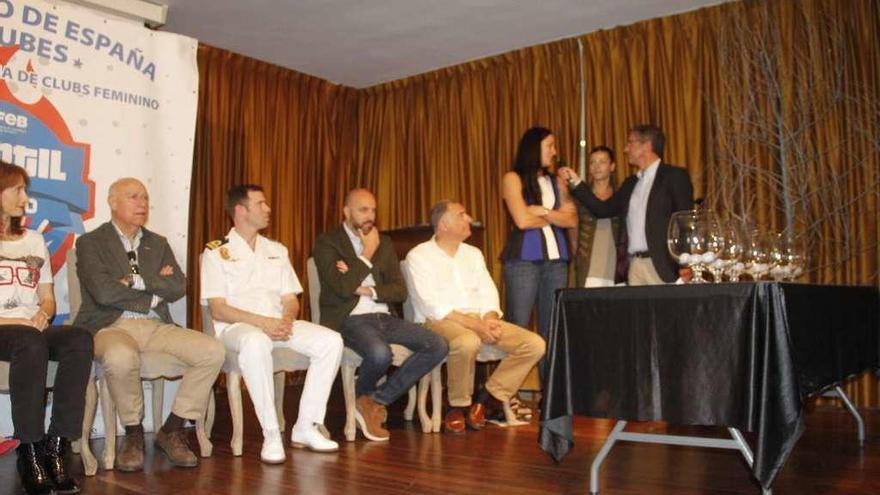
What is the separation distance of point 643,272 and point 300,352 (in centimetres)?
171

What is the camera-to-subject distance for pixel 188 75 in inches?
175

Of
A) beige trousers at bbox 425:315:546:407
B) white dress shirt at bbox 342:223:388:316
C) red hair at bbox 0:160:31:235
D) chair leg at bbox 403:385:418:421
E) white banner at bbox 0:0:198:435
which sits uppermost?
white banner at bbox 0:0:198:435

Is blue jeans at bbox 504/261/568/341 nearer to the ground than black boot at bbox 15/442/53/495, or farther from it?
farther from it

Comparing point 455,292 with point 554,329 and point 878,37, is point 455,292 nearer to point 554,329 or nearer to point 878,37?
point 554,329

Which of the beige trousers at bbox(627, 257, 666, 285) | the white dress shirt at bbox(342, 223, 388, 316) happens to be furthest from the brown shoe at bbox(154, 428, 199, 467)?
the beige trousers at bbox(627, 257, 666, 285)

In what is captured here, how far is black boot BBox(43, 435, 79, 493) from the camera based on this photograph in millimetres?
2693

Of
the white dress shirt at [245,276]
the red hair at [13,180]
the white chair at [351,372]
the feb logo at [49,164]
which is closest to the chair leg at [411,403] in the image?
the white chair at [351,372]

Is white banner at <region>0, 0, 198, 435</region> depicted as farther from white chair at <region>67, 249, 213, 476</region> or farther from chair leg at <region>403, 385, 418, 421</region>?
chair leg at <region>403, 385, 418, 421</region>

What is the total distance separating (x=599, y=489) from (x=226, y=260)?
195cm

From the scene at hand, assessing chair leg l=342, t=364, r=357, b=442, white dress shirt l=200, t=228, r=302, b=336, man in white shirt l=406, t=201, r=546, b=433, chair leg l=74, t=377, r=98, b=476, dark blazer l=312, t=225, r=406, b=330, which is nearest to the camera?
chair leg l=74, t=377, r=98, b=476

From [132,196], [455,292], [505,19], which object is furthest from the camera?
[505,19]

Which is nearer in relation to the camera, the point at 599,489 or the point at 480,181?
the point at 599,489

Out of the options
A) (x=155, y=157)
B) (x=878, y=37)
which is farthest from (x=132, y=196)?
(x=878, y=37)

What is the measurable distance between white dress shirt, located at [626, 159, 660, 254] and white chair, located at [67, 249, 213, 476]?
2206 millimetres
